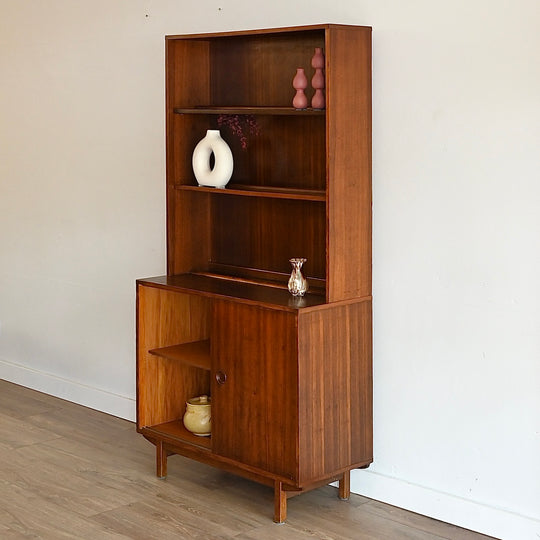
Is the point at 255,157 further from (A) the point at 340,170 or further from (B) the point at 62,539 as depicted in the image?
(B) the point at 62,539

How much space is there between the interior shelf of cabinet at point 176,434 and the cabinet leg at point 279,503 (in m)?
0.39

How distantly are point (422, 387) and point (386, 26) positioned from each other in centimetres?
133

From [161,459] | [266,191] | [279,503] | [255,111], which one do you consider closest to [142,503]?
[161,459]

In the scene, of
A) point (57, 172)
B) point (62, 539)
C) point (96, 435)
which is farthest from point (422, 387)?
point (57, 172)

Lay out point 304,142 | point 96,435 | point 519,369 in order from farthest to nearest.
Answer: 1. point 96,435
2. point 304,142
3. point 519,369

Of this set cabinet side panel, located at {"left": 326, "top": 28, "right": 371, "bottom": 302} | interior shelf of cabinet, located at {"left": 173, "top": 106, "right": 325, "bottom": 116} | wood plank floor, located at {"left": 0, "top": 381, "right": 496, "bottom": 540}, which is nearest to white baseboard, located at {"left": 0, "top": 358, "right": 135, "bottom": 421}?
wood plank floor, located at {"left": 0, "top": 381, "right": 496, "bottom": 540}

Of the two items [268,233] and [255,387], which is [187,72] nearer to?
[268,233]

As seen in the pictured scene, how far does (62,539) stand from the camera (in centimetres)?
328

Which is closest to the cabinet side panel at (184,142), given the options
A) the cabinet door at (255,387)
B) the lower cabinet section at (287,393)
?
the lower cabinet section at (287,393)

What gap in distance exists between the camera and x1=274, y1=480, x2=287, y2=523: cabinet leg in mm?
3371

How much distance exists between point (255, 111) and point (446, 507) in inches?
64.0

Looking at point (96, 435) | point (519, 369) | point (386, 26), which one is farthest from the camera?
point (96, 435)

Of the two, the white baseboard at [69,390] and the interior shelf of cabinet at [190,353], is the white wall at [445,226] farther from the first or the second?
the white baseboard at [69,390]

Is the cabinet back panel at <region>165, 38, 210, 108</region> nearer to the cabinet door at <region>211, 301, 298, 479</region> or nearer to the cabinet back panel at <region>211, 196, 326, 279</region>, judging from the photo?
the cabinet back panel at <region>211, 196, 326, 279</region>
